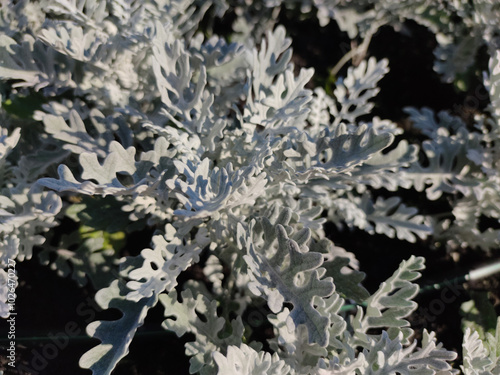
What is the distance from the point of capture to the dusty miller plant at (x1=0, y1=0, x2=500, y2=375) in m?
1.07

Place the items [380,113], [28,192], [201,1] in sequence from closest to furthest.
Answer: [28,192] < [201,1] < [380,113]

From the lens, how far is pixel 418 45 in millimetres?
2215

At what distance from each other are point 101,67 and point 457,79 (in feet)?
4.61

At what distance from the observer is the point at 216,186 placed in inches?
45.1

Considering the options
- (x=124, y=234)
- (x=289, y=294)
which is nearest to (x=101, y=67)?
(x=124, y=234)

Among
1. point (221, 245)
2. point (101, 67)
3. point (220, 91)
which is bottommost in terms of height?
point (221, 245)

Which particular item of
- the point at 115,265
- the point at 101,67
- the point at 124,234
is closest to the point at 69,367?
the point at 115,265

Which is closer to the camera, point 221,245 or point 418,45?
point 221,245

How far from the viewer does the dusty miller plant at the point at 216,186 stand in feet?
3.50

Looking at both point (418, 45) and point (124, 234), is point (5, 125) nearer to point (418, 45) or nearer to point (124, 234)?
point (124, 234)

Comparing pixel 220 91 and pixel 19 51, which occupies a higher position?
pixel 19 51

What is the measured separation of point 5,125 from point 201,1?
848 mm

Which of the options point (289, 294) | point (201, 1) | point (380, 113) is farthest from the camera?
point (380, 113)

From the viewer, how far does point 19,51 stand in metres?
1.31
